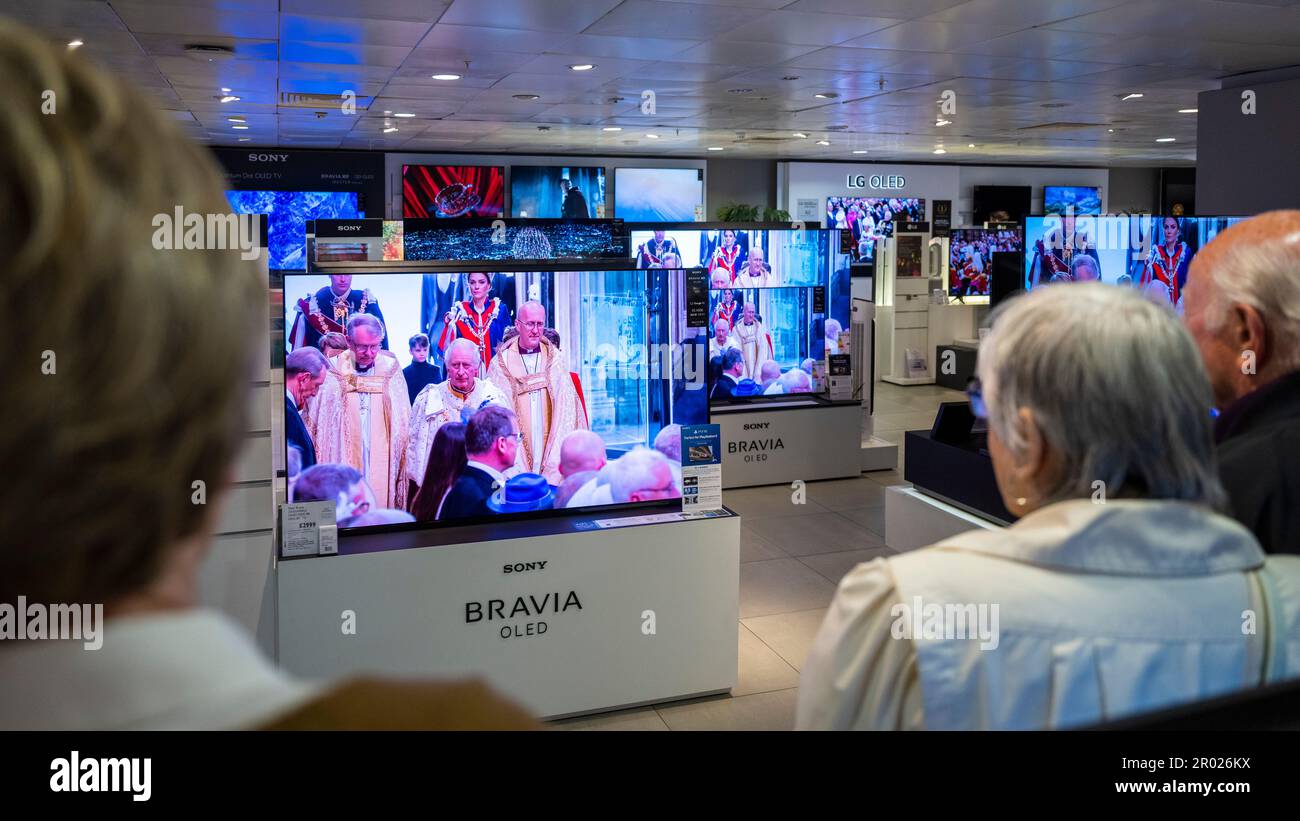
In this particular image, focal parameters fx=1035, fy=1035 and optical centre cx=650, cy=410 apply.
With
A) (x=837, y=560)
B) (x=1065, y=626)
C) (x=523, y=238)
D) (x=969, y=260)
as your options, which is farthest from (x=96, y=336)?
(x=969, y=260)

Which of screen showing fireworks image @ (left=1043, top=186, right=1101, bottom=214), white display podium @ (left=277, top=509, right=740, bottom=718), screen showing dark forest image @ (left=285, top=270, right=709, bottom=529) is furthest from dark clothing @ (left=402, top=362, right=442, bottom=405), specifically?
screen showing fireworks image @ (left=1043, top=186, right=1101, bottom=214)

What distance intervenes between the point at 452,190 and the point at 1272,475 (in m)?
15.7

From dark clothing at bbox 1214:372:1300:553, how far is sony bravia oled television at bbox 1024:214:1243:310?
480 centimetres

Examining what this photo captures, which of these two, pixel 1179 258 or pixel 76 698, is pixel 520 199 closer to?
pixel 1179 258

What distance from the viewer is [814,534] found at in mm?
5852

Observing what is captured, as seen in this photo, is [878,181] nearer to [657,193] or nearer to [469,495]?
[657,193]

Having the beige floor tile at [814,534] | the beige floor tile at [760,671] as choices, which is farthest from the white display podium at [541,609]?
the beige floor tile at [814,534]

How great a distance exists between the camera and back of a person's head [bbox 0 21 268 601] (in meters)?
0.48

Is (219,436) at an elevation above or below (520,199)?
below

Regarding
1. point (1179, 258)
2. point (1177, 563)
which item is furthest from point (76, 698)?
point (1179, 258)

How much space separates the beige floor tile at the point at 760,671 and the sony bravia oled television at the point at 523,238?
1936 millimetres
